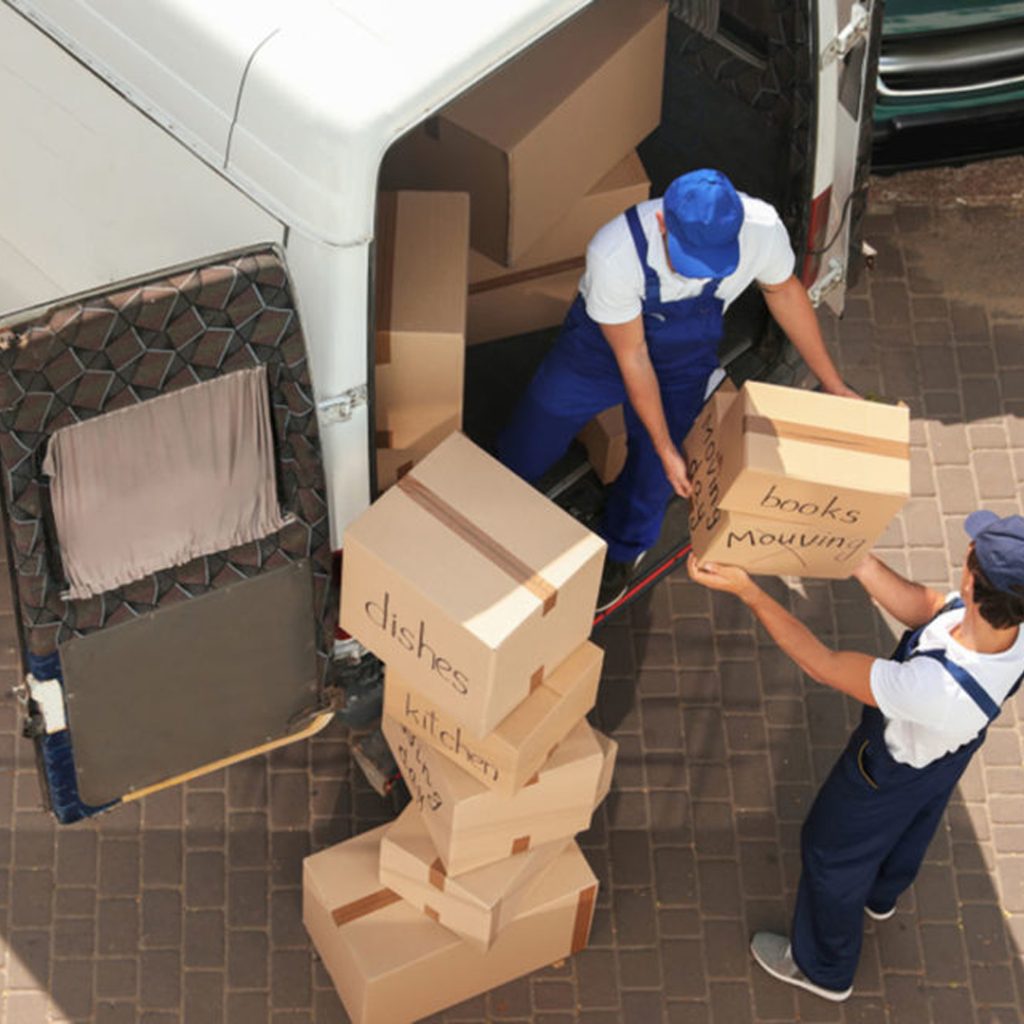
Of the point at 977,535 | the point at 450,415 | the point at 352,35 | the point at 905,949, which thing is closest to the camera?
the point at 352,35

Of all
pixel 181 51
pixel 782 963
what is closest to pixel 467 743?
pixel 782 963

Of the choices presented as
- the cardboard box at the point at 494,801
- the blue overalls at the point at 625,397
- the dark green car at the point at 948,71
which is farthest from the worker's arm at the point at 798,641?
the dark green car at the point at 948,71

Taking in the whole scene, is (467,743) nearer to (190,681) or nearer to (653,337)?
(190,681)

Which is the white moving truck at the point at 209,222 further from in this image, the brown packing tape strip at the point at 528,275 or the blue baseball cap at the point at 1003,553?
the blue baseball cap at the point at 1003,553

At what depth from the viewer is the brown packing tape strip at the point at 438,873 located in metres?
4.60

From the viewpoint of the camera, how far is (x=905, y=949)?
512cm

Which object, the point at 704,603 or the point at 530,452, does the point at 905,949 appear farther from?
the point at 530,452

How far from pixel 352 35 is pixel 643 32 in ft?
5.44

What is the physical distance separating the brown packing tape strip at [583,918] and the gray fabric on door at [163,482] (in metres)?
1.59

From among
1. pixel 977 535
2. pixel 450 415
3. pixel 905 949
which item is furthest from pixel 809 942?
pixel 450 415

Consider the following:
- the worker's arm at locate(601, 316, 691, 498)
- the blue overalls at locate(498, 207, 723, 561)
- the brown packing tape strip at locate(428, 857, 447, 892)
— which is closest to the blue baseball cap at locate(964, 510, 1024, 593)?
the worker's arm at locate(601, 316, 691, 498)

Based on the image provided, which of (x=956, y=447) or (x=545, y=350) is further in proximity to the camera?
(x=956, y=447)

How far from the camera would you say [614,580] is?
16.4 ft

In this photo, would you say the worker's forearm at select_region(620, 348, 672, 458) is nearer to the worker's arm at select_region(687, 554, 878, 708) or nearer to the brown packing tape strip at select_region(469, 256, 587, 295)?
the worker's arm at select_region(687, 554, 878, 708)
